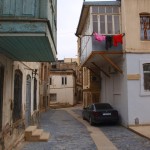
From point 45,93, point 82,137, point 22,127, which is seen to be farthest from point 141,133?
point 45,93

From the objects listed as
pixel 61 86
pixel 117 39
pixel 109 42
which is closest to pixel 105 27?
pixel 109 42

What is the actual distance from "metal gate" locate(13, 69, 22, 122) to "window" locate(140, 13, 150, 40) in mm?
8466

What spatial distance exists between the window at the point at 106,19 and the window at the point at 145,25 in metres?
1.48

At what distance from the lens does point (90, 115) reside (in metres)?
18.3

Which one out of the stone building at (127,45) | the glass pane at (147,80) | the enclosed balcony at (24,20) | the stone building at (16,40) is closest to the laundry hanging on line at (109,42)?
the stone building at (127,45)

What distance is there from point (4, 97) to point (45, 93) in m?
27.5

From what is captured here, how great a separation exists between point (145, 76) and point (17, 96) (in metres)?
8.31

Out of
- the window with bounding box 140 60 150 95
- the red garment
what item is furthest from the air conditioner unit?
the red garment

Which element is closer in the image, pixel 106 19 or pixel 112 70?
pixel 106 19

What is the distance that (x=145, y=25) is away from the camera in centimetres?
1698

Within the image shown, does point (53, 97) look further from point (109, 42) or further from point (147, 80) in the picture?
point (147, 80)

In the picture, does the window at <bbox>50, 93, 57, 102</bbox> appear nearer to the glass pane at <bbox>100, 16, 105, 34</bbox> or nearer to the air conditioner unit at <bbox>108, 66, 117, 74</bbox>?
the air conditioner unit at <bbox>108, 66, 117, 74</bbox>

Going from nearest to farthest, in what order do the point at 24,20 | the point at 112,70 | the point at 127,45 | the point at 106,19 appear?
the point at 24,20 < the point at 127,45 < the point at 106,19 < the point at 112,70

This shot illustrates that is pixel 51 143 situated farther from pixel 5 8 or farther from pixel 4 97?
pixel 5 8
